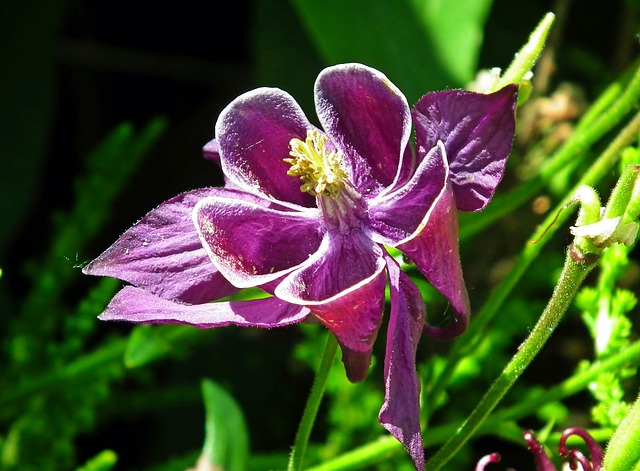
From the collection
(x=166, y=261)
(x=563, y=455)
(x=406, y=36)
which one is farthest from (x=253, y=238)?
(x=406, y=36)

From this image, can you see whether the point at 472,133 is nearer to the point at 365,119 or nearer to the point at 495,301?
the point at 365,119

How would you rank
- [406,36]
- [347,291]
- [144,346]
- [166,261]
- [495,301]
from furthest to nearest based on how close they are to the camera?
1. [406,36]
2. [144,346]
3. [495,301]
4. [166,261]
5. [347,291]

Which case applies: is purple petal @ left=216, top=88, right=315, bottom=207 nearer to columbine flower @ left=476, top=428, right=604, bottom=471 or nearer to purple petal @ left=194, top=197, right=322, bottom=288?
purple petal @ left=194, top=197, right=322, bottom=288

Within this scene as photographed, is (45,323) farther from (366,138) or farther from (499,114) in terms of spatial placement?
(499,114)

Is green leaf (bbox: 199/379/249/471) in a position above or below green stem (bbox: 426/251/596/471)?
below

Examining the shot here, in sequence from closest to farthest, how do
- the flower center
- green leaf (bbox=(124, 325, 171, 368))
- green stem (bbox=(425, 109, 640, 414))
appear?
the flower center, green stem (bbox=(425, 109, 640, 414)), green leaf (bbox=(124, 325, 171, 368))

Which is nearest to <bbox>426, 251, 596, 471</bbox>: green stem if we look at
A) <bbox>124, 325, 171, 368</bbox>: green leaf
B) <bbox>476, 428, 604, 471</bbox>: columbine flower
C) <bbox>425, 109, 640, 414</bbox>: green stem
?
<bbox>476, 428, 604, 471</bbox>: columbine flower
